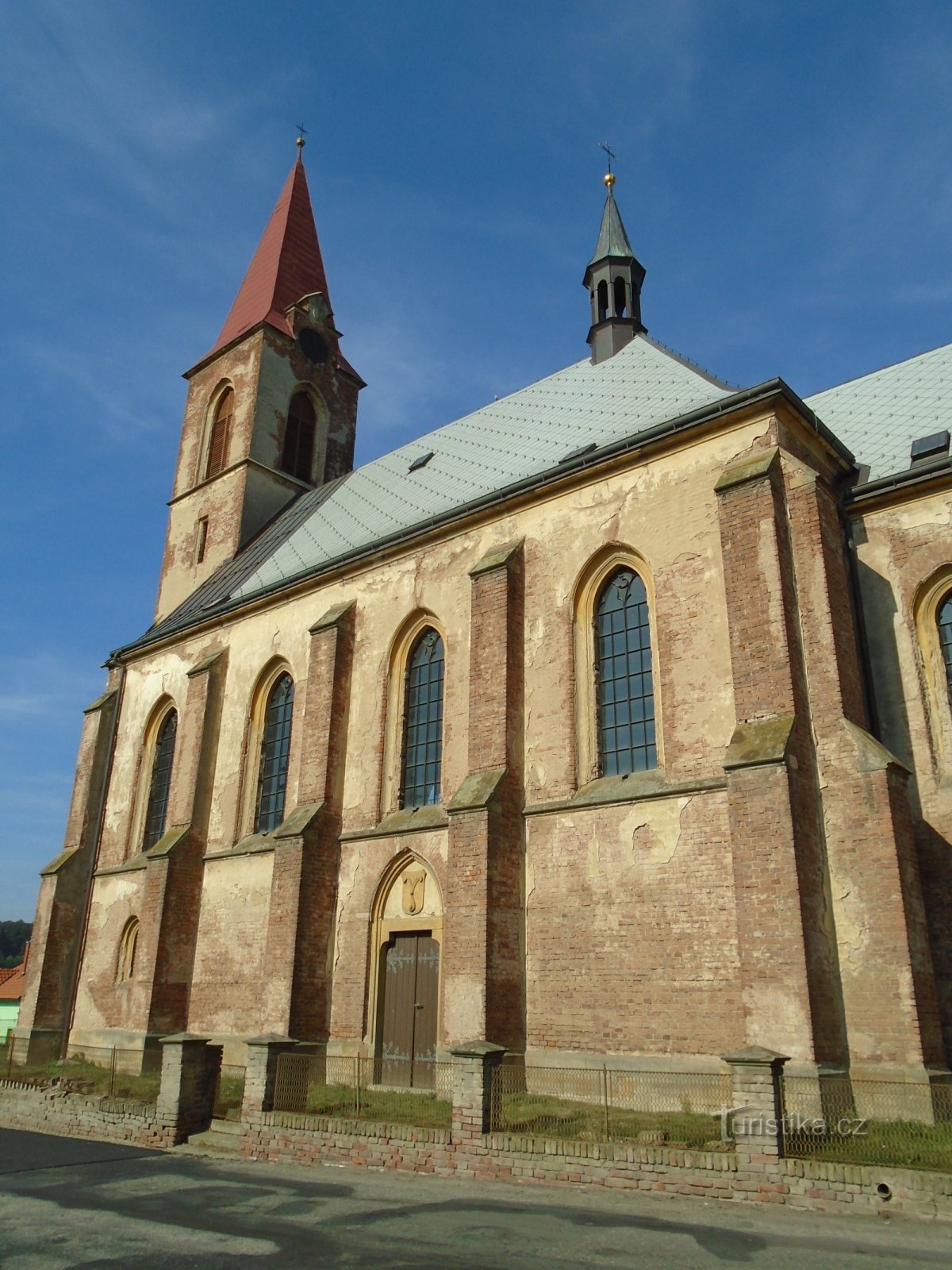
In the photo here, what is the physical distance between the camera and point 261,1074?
492 inches

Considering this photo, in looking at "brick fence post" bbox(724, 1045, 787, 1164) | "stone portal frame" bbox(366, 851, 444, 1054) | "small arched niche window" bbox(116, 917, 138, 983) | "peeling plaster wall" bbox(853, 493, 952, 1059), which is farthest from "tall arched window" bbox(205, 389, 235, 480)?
"brick fence post" bbox(724, 1045, 787, 1164)

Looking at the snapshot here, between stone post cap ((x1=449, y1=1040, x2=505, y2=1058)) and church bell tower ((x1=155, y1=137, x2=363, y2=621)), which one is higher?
church bell tower ((x1=155, y1=137, x2=363, y2=621))

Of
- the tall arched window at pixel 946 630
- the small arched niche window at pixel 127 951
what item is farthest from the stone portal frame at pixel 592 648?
the small arched niche window at pixel 127 951

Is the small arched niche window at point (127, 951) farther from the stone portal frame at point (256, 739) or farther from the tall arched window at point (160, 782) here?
the stone portal frame at point (256, 739)

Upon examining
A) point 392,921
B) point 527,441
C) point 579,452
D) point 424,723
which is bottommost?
point 392,921

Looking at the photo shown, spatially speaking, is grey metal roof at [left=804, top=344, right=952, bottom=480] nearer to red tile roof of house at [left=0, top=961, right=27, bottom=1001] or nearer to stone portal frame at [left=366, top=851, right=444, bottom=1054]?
stone portal frame at [left=366, top=851, right=444, bottom=1054]

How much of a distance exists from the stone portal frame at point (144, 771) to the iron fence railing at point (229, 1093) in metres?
6.83

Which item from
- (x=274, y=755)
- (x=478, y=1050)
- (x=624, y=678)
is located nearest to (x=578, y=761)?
(x=624, y=678)

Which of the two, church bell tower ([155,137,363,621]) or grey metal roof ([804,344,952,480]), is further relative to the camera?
church bell tower ([155,137,363,621])

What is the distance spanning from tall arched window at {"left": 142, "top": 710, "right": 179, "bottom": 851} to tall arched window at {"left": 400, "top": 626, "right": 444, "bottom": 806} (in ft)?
23.7

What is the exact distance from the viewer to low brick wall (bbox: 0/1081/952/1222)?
8094 millimetres


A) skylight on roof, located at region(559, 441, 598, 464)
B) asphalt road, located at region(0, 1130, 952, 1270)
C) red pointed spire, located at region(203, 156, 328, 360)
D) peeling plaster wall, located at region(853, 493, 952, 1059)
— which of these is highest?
red pointed spire, located at region(203, 156, 328, 360)

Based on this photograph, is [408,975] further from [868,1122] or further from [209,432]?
[209,432]

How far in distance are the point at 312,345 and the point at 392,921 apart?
62.9 ft
